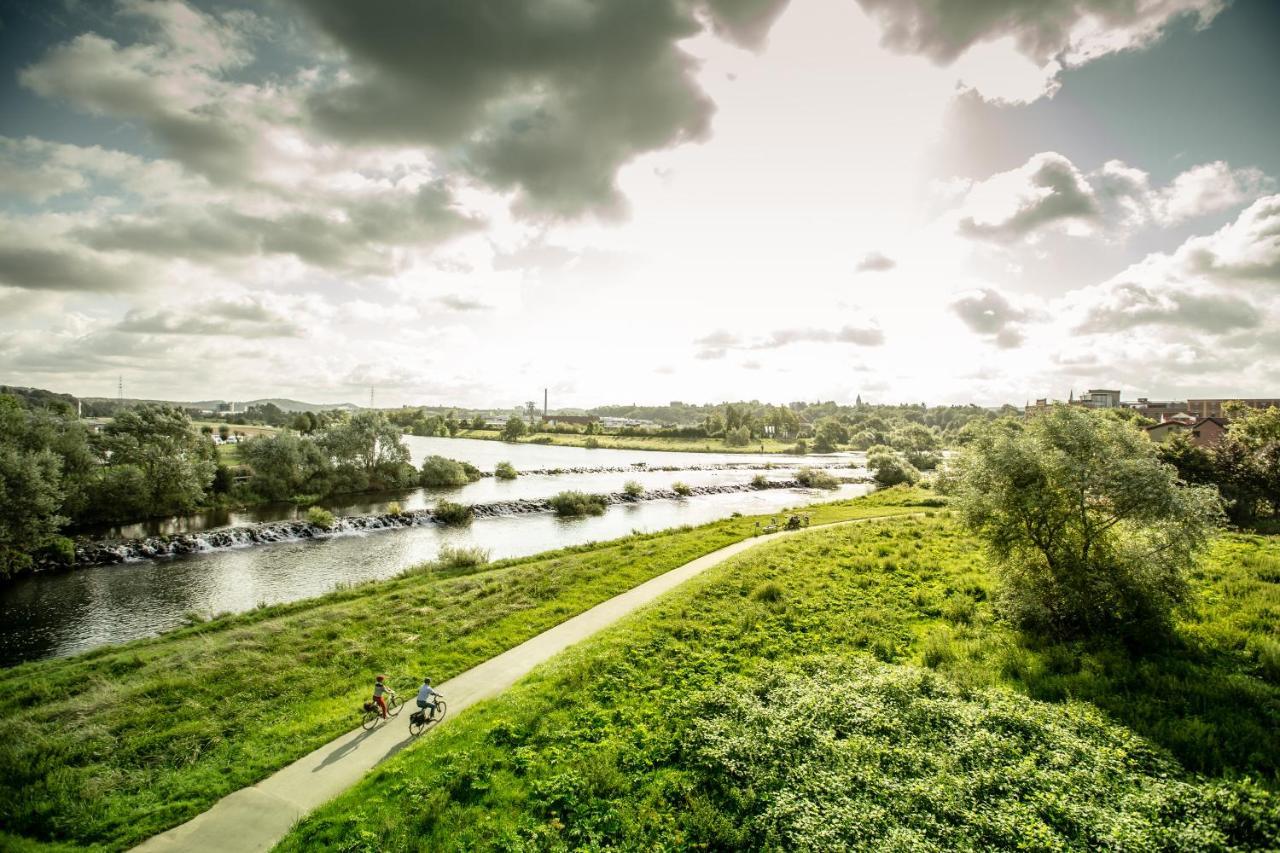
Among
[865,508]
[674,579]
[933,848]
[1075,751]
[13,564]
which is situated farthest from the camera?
[865,508]

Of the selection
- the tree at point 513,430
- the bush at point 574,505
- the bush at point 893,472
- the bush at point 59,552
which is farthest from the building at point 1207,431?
the tree at point 513,430

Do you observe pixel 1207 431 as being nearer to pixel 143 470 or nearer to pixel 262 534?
pixel 262 534

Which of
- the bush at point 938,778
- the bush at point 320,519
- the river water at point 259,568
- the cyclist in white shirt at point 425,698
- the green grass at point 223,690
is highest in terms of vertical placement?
the bush at point 938,778

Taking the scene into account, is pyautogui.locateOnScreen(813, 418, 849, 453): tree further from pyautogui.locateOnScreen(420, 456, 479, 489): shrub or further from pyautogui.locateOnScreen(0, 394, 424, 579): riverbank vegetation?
pyautogui.locateOnScreen(0, 394, 424, 579): riverbank vegetation

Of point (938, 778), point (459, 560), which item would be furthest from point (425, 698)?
point (459, 560)

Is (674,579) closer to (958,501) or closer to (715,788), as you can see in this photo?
(958,501)

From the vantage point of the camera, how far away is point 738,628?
1706 cm

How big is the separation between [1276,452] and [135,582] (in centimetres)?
7182

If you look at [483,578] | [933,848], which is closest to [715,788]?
[933,848]

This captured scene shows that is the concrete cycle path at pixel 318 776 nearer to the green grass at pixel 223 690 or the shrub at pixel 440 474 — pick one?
the green grass at pixel 223 690

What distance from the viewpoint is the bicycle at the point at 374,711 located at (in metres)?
13.2

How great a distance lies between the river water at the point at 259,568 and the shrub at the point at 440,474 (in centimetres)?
420

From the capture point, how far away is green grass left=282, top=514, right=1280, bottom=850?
789 centimetres

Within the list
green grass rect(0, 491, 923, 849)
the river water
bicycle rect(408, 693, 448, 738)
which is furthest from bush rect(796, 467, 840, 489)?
bicycle rect(408, 693, 448, 738)
